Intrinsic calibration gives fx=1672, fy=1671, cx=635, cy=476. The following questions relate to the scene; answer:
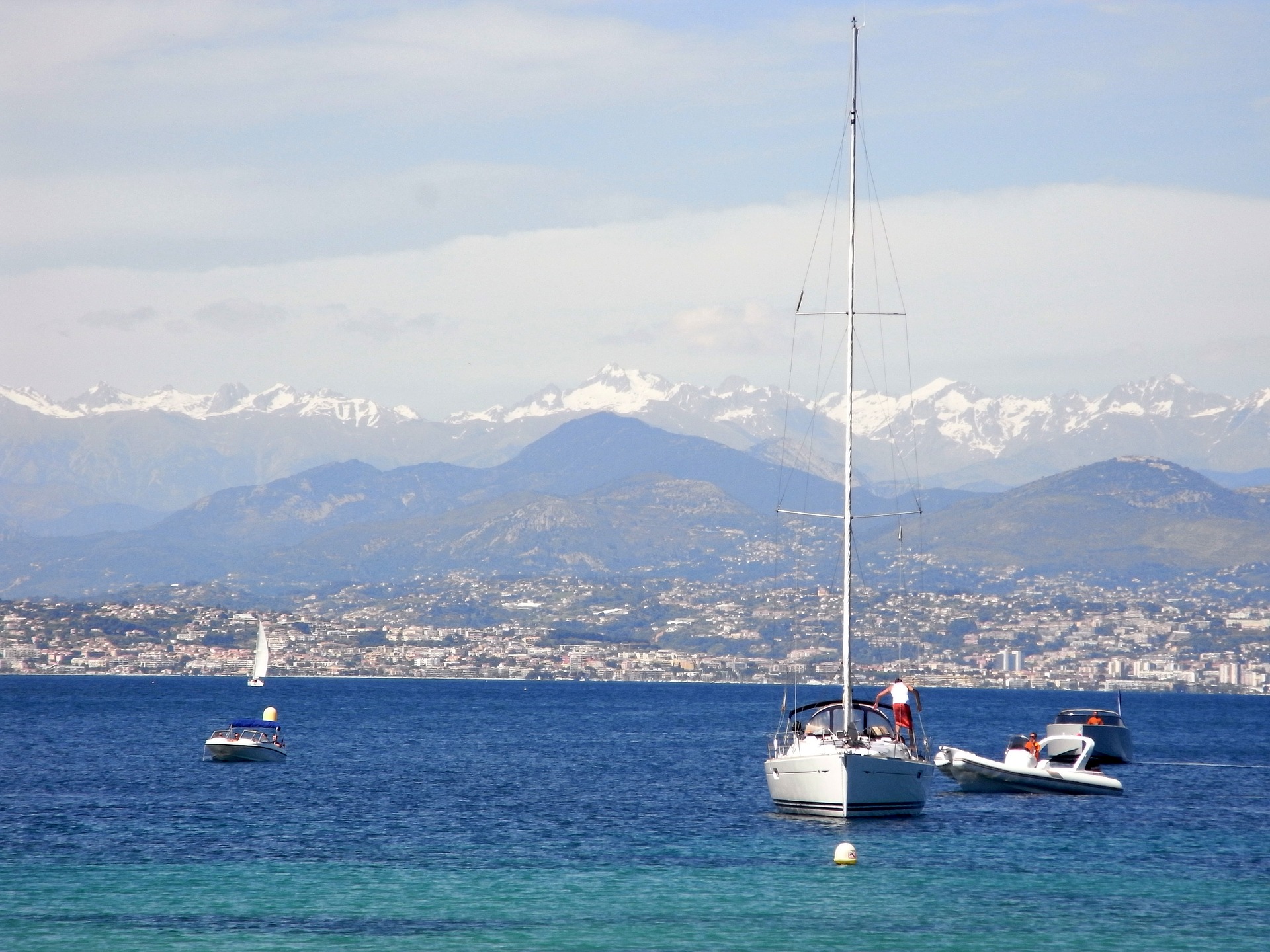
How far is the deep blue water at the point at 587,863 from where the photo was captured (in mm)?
46844

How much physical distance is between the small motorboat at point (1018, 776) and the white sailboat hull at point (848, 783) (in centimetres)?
1888

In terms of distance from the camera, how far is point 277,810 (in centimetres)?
7744

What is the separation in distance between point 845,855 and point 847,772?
21.0 feet

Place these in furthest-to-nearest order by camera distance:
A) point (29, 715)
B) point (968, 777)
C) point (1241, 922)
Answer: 1. point (29, 715)
2. point (968, 777)
3. point (1241, 922)

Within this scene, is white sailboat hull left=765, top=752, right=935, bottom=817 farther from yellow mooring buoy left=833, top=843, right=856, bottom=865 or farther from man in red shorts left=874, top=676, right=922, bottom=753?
yellow mooring buoy left=833, top=843, right=856, bottom=865

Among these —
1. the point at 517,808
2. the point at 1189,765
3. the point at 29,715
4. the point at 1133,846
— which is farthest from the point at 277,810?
the point at 29,715

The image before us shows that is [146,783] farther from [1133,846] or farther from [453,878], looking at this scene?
[1133,846]

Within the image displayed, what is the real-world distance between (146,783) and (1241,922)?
203 feet

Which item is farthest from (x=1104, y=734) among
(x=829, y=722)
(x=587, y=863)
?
(x=587, y=863)

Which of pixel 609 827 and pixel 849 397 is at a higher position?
pixel 849 397

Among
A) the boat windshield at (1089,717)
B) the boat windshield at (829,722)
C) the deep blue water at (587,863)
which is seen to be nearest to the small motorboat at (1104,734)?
the boat windshield at (1089,717)

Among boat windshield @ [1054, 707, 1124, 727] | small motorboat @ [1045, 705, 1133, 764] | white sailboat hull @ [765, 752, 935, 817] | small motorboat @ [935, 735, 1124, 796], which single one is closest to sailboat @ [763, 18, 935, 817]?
white sailboat hull @ [765, 752, 935, 817]

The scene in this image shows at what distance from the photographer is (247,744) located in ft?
358

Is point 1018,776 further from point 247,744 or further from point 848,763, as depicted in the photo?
point 247,744
